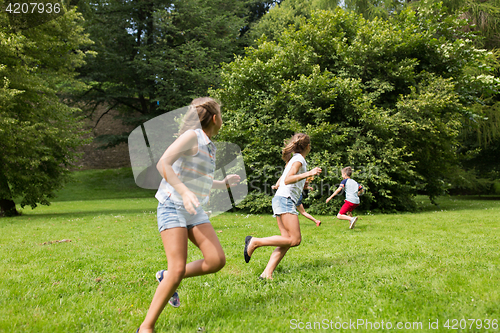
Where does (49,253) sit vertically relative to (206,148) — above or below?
below

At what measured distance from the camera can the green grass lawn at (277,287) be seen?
3090 mm

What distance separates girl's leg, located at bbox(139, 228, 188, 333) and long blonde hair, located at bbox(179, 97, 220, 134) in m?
0.90

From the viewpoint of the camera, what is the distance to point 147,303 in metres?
3.67

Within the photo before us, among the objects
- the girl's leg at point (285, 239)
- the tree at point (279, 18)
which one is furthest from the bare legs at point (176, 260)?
the tree at point (279, 18)

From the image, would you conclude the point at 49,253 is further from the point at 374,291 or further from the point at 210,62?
the point at 210,62

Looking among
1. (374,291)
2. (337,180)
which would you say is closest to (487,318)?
(374,291)

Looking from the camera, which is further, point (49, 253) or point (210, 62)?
point (210, 62)

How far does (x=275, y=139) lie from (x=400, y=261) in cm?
1008

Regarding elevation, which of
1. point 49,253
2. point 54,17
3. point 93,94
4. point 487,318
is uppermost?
point 54,17

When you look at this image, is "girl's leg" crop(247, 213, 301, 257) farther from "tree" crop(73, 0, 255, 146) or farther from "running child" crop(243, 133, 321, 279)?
"tree" crop(73, 0, 255, 146)

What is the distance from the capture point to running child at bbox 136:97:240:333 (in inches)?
110

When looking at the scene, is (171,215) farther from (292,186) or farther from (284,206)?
(292,186)

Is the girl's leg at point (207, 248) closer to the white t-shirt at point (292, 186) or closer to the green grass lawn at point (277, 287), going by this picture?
the green grass lawn at point (277, 287)

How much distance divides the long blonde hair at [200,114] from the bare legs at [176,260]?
2.88 ft
